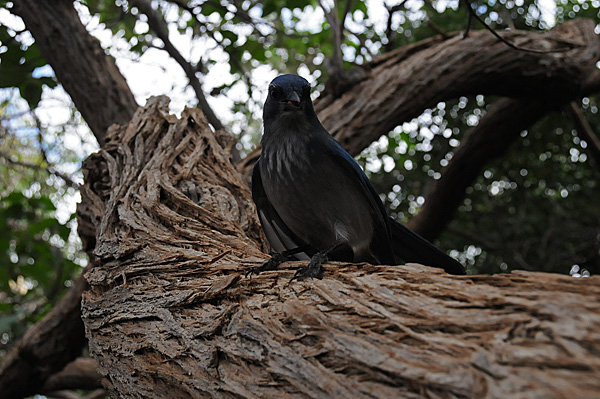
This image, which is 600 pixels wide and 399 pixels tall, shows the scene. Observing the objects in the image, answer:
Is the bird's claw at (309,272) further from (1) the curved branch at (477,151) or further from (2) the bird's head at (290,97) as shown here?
(1) the curved branch at (477,151)

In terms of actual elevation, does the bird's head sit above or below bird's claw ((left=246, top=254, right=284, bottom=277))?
above

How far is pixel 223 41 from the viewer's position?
14.1 feet

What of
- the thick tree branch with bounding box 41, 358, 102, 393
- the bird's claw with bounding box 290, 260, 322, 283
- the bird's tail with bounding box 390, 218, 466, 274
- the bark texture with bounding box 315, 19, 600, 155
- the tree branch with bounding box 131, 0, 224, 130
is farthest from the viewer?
the tree branch with bounding box 131, 0, 224, 130

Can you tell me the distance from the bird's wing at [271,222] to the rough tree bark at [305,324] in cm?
23

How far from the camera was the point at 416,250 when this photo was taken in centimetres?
221

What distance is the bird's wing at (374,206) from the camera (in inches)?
78.7

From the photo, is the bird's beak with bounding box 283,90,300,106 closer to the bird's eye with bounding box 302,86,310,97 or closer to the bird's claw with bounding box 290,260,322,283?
the bird's eye with bounding box 302,86,310,97

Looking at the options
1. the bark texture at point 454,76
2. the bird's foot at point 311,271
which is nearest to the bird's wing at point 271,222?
the bird's foot at point 311,271

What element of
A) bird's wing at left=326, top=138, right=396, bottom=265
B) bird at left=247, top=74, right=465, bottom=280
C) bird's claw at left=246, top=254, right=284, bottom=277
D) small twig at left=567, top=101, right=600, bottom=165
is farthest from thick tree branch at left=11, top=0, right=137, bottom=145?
small twig at left=567, top=101, right=600, bottom=165

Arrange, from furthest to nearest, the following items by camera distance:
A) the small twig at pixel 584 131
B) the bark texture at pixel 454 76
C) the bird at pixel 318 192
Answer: the small twig at pixel 584 131, the bark texture at pixel 454 76, the bird at pixel 318 192

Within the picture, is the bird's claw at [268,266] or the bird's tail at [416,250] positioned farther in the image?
the bird's tail at [416,250]

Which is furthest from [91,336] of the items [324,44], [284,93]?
[324,44]

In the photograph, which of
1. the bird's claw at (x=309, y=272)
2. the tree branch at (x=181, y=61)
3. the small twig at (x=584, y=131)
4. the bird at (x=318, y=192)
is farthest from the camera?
the tree branch at (x=181, y=61)

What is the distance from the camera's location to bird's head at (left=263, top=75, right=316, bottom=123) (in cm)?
206
